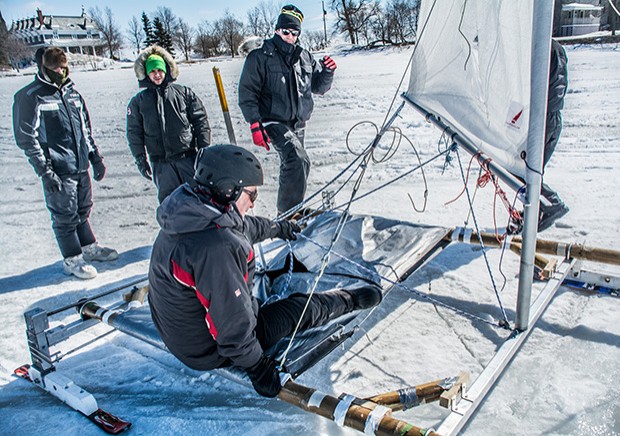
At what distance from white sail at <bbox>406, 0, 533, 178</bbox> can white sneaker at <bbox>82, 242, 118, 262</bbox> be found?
299 cm

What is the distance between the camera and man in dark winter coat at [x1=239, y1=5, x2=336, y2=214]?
4.53 metres

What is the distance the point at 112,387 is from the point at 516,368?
2.20 meters

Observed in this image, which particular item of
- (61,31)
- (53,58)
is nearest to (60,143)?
(53,58)

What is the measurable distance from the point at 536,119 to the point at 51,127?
354 cm

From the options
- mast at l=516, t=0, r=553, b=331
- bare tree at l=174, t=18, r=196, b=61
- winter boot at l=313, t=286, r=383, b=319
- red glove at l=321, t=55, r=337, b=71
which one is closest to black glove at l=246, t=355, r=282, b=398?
winter boot at l=313, t=286, r=383, b=319

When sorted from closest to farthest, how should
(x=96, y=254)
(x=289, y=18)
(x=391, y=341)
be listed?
(x=391, y=341) < (x=289, y=18) < (x=96, y=254)

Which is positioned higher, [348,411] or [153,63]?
[153,63]

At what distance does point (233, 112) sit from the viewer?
11.6 m

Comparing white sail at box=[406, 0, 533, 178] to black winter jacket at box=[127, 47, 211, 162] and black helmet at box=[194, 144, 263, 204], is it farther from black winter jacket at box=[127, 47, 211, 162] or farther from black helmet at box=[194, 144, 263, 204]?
black winter jacket at box=[127, 47, 211, 162]

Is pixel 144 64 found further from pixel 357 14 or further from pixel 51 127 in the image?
pixel 357 14

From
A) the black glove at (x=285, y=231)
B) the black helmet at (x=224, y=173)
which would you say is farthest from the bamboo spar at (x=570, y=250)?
the black helmet at (x=224, y=173)

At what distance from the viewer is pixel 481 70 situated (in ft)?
8.68

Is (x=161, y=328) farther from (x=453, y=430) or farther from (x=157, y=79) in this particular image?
(x=157, y=79)

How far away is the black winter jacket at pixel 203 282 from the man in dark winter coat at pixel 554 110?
2.53 metres
